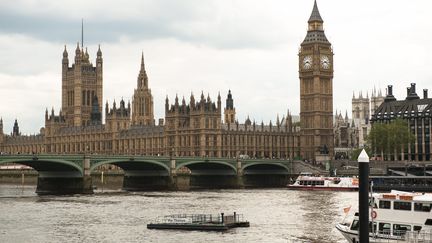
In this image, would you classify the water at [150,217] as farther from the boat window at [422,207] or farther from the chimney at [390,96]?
the chimney at [390,96]

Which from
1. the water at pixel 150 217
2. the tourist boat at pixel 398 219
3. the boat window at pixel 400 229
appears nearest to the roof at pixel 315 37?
the water at pixel 150 217

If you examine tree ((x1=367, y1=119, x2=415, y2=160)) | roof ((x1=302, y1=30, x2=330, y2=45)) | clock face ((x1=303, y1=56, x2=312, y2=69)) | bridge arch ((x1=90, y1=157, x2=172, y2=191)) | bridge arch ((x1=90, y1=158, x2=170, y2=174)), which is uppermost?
roof ((x1=302, y1=30, x2=330, y2=45))

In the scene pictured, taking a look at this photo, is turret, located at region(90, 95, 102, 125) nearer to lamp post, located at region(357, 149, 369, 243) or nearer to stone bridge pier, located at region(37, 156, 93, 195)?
stone bridge pier, located at region(37, 156, 93, 195)

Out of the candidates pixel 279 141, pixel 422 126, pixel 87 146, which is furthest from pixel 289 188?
pixel 87 146

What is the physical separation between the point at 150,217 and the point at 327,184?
4572 cm

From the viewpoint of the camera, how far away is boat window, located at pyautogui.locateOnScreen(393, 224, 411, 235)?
3697 centimetres

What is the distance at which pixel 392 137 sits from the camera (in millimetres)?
115000

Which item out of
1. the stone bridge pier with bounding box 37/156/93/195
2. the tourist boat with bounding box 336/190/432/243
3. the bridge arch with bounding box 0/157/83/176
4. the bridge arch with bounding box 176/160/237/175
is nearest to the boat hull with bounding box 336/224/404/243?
the tourist boat with bounding box 336/190/432/243

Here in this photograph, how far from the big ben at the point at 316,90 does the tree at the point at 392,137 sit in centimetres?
1927

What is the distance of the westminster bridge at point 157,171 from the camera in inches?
3371

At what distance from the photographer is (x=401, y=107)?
12838 centimetres

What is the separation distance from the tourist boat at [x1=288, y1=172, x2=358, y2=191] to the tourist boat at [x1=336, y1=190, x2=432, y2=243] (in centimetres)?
5558

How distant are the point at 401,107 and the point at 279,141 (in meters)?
24.2

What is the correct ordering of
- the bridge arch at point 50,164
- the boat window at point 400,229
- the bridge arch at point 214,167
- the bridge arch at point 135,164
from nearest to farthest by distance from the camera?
the boat window at point 400,229
the bridge arch at point 50,164
the bridge arch at point 135,164
the bridge arch at point 214,167
